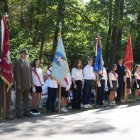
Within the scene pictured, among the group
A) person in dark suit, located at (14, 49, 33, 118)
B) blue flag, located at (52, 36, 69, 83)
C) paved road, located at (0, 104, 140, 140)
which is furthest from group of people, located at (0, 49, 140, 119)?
paved road, located at (0, 104, 140, 140)

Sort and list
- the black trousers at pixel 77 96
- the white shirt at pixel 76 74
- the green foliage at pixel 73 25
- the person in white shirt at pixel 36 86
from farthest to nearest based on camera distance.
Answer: the green foliage at pixel 73 25 → the black trousers at pixel 77 96 → the white shirt at pixel 76 74 → the person in white shirt at pixel 36 86

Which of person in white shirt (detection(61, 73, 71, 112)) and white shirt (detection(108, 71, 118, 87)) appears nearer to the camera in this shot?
person in white shirt (detection(61, 73, 71, 112))

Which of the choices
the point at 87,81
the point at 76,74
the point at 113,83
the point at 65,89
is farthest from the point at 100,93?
the point at 65,89

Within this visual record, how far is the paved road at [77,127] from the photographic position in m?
10.7

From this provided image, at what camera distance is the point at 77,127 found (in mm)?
12070

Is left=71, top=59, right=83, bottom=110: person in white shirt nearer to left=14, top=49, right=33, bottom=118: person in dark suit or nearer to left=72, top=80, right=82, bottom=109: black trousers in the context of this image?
left=72, top=80, right=82, bottom=109: black trousers

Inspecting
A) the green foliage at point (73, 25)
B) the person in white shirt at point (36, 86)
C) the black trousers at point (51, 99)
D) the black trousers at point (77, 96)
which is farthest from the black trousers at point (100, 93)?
the green foliage at point (73, 25)

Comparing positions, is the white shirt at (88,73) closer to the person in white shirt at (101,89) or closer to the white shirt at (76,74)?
the white shirt at (76,74)

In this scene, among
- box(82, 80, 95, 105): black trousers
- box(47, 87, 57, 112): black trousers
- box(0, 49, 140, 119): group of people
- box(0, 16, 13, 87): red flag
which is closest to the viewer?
box(0, 16, 13, 87): red flag

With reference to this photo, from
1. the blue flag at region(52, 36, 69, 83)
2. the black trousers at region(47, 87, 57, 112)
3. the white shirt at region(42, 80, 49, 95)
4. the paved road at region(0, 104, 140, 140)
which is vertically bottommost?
the paved road at region(0, 104, 140, 140)

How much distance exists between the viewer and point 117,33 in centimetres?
2772

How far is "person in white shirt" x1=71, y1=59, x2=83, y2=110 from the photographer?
16844 millimetres

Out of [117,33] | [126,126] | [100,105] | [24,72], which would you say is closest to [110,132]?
[126,126]

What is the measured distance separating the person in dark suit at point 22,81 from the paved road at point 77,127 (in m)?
0.59
